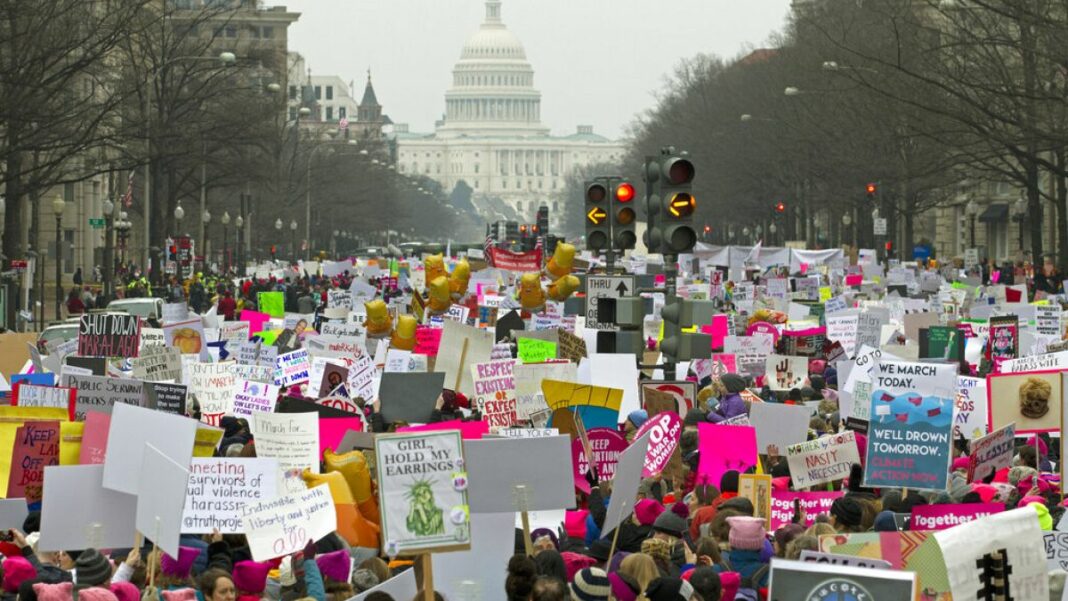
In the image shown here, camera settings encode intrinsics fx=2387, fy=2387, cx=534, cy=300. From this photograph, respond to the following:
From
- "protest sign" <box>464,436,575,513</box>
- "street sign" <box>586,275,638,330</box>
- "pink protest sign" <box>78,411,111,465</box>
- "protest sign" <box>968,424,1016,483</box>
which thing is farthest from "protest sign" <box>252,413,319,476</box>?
"street sign" <box>586,275,638,330</box>

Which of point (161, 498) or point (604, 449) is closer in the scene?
point (161, 498)

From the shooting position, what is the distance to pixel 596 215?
74.6ft

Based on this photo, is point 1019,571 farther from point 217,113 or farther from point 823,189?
point 823,189

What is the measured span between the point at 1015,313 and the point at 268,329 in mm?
9037

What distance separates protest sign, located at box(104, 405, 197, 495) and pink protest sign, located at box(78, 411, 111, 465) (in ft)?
3.22

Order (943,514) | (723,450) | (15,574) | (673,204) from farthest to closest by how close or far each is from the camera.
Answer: (673,204)
(723,450)
(943,514)
(15,574)

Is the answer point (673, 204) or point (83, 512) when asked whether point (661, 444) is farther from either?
point (673, 204)

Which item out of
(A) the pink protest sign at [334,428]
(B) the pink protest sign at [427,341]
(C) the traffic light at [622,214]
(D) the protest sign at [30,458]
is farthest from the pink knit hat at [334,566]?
(B) the pink protest sign at [427,341]

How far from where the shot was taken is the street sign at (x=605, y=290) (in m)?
22.9

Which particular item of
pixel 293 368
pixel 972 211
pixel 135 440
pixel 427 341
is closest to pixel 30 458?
pixel 135 440

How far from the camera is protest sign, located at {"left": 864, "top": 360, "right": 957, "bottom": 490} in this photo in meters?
13.5

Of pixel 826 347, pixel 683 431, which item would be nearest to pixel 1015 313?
pixel 826 347

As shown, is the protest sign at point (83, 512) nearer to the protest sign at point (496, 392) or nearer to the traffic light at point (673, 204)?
the protest sign at point (496, 392)

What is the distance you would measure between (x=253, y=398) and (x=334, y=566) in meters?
7.00
